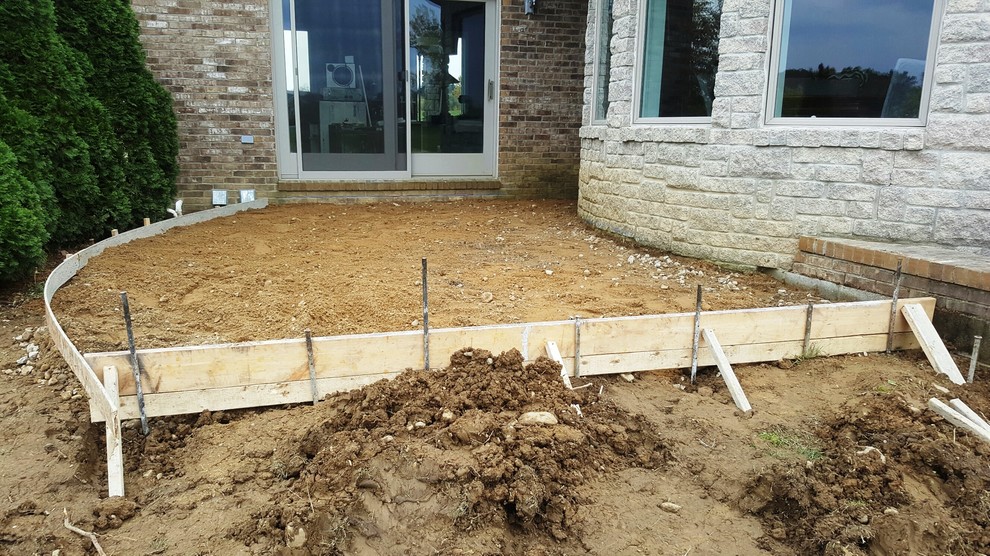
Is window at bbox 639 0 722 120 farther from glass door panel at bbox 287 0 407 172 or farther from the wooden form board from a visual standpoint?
glass door panel at bbox 287 0 407 172

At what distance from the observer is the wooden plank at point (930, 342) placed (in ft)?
11.8

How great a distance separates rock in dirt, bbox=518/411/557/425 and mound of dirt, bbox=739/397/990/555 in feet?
2.70

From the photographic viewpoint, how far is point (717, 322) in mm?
3600

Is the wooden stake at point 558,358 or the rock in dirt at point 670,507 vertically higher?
the wooden stake at point 558,358

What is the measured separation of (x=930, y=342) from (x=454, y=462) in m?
2.96

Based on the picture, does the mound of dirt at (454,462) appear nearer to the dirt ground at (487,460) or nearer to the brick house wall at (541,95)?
the dirt ground at (487,460)

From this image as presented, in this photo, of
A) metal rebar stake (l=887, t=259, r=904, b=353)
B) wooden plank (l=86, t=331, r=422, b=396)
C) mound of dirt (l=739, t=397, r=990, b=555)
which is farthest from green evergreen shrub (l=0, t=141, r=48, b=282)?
metal rebar stake (l=887, t=259, r=904, b=353)

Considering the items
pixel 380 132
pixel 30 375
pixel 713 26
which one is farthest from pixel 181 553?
pixel 380 132

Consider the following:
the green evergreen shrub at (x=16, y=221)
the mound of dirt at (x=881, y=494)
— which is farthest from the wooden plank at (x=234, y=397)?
the green evergreen shrub at (x=16, y=221)

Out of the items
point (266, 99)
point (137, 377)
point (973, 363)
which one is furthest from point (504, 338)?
point (266, 99)

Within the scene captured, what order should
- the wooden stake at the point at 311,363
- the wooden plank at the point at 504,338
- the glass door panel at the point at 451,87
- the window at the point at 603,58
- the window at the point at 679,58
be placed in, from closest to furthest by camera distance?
the wooden stake at the point at 311,363 → the wooden plank at the point at 504,338 → the window at the point at 679,58 → the window at the point at 603,58 → the glass door panel at the point at 451,87

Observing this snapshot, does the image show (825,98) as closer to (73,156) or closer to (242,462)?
(242,462)

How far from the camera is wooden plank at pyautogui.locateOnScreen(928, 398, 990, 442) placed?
9.32ft

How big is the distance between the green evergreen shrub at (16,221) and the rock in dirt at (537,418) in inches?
150
